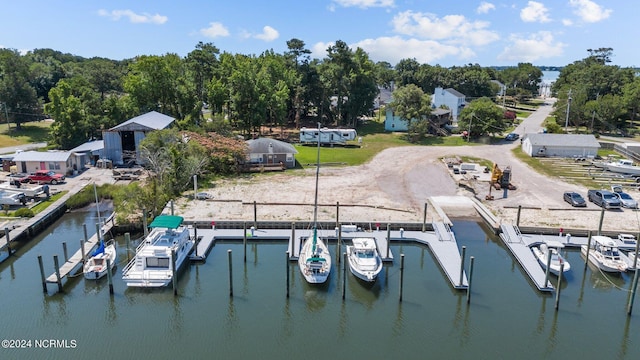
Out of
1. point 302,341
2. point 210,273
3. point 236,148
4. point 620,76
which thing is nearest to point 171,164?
point 236,148

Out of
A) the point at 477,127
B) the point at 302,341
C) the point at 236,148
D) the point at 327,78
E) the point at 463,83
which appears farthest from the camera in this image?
the point at 463,83

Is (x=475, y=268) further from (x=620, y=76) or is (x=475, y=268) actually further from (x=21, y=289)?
(x=620, y=76)

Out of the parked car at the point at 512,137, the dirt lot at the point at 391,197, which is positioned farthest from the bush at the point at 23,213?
the parked car at the point at 512,137

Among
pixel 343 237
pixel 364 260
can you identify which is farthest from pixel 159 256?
pixel 343 237

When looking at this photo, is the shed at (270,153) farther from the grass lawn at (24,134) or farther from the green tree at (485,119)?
the grass lawn at (24,134)

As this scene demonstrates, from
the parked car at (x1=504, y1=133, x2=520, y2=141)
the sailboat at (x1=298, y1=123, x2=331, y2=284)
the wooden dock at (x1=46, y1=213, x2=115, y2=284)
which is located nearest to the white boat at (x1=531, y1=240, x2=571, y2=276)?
the sailboat at (x1=298, y1=123, x2=331, y2=284)
